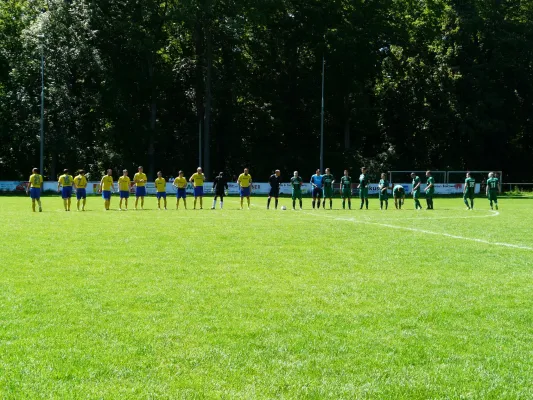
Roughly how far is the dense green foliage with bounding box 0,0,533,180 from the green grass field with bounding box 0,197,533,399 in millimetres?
42616

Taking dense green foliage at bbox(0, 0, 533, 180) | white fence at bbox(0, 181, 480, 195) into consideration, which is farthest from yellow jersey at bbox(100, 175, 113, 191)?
dense green foliage at bbox(0, 0, 533, 180)

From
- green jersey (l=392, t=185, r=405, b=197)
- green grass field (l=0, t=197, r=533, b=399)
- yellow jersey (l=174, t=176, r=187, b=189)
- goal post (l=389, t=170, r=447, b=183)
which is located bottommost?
green grass field (l=0, t=197, r=533, b=399)

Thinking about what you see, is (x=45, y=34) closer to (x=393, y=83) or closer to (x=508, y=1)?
(x=393, y=83)

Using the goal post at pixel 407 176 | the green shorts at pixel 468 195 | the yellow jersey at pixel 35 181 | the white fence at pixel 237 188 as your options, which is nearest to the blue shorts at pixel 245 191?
the yellow jersey at pixel 35 181

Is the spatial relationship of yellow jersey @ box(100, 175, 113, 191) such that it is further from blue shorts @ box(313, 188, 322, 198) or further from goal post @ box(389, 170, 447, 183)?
goal post @ box(389, 170, 447, 183)

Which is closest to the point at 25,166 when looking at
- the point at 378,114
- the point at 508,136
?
the point at 378,114

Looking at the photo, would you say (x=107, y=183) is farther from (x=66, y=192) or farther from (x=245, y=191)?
(x=245, y=191)

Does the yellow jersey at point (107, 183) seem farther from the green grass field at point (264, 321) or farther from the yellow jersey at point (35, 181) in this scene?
the green grass field at point (264, 321)

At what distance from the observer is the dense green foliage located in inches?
2100

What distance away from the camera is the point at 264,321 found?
268 inches

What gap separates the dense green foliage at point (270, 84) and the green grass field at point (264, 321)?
140 ft

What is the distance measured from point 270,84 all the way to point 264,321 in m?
51.9

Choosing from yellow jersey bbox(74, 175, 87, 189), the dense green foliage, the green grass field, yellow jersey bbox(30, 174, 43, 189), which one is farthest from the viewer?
the dense green foliage

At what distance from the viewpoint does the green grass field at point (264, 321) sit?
4969 millimetres
